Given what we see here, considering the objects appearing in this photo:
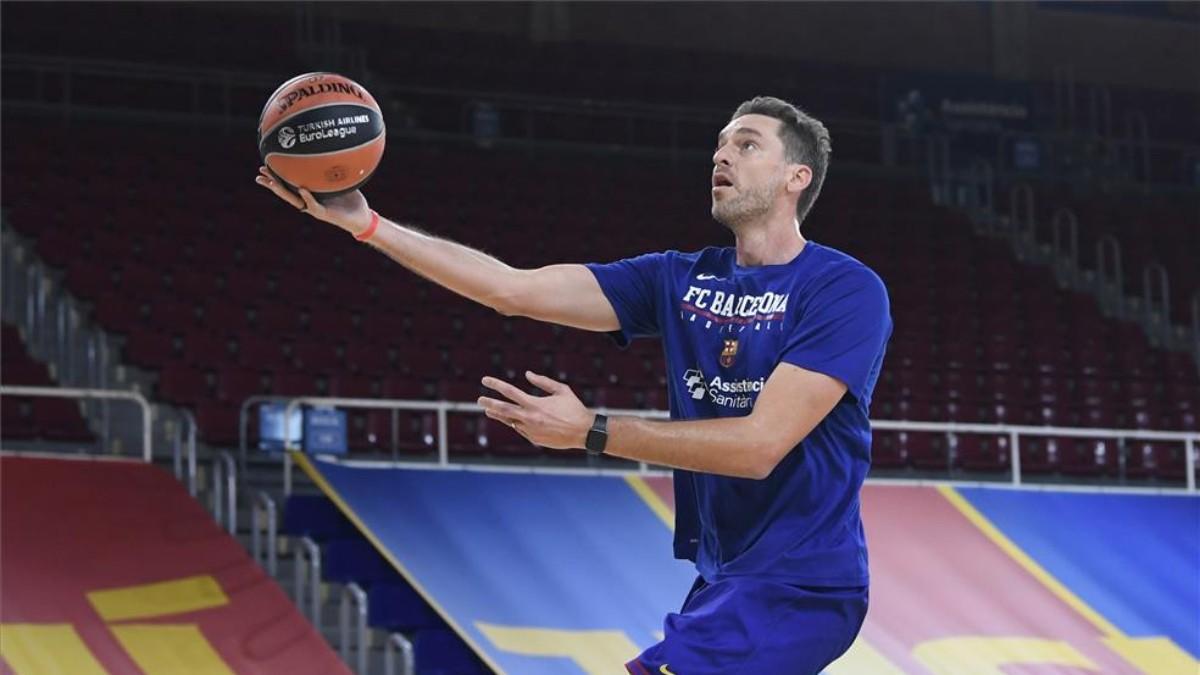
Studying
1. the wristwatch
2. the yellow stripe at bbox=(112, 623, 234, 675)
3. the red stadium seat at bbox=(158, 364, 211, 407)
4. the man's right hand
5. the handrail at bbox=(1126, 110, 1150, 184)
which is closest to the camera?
the wristwatch

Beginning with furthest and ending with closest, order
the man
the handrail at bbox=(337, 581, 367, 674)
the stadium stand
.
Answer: the stadium stand < the handrail at bbox=(337, 581, 367, 674) < the man

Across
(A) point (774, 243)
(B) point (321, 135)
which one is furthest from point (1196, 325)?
(B) point (321, 135)

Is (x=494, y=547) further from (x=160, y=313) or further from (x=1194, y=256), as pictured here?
(x=1194, y=256)

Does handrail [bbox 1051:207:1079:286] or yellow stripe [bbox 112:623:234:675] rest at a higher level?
handrail [bbox 1051:207:1079:286]

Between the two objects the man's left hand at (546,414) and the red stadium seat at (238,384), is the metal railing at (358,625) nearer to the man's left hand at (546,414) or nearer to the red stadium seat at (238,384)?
the red stadium seat at (238,384)

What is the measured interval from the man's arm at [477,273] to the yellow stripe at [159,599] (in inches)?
205

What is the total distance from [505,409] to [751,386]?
0.72 meters

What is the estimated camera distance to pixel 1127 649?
1071cm

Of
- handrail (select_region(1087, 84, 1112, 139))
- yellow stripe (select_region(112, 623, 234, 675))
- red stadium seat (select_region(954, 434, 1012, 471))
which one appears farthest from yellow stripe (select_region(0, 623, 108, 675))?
handrail (select_region(1087, 84, 1112, 139))

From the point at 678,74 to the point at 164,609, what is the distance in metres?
12.9

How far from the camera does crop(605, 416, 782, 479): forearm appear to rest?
3791 mm

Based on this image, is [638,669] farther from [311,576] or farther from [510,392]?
[311,576]

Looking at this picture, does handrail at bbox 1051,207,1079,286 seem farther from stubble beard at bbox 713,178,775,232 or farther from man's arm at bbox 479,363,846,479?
man's arm at bbox 479,363,846,479

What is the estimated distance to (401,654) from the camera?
9688mm
